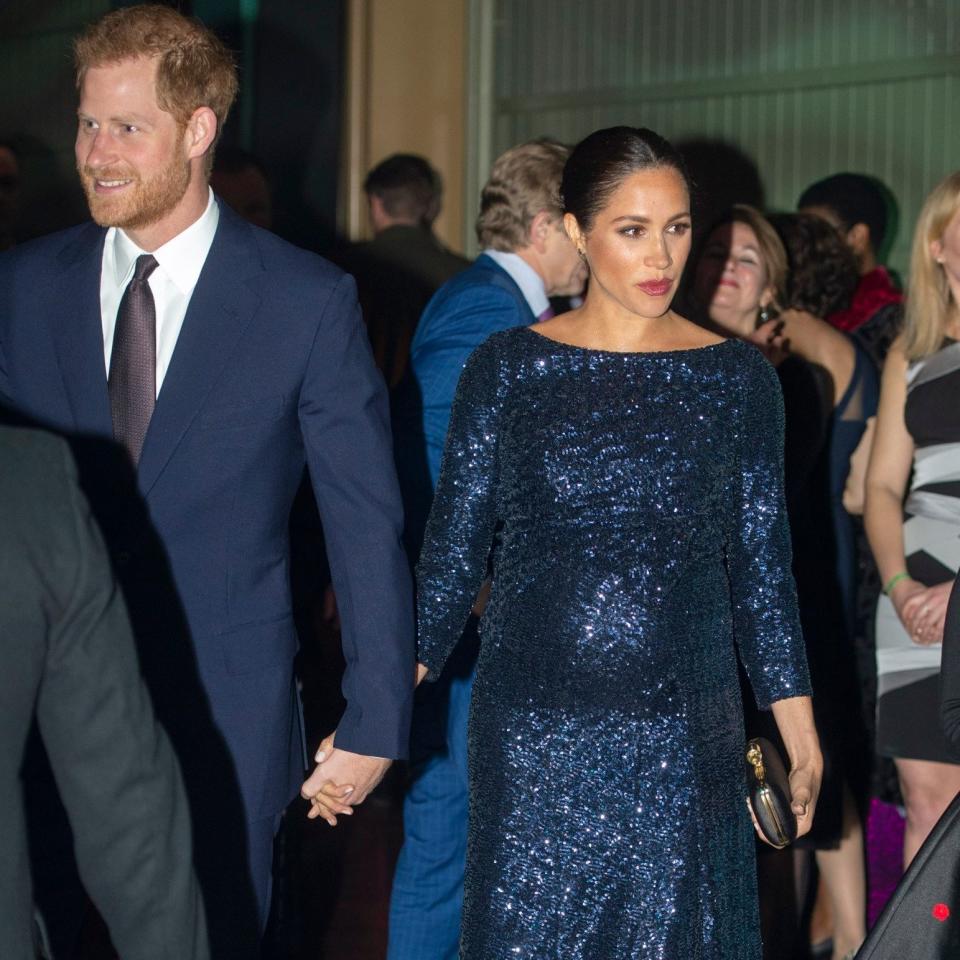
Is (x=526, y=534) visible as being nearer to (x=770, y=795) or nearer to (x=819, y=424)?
(x=770, y=795)

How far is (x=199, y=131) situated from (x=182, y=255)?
7.4 inches

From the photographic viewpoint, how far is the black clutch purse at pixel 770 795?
2258mm

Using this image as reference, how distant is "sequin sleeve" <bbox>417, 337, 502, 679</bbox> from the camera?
7.90 feet

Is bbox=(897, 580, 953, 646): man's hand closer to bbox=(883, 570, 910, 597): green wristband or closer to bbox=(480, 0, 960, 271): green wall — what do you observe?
bbox=(883, 570, 910, 597): green wristband

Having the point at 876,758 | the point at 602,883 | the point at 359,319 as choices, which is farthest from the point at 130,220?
the point at 876,758

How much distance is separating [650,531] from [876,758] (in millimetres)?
2303

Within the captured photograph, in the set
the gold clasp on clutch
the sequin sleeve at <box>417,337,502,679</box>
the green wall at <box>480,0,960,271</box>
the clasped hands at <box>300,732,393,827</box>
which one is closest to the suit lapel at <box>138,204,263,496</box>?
the sequin sleeve at <box>417,337,502,679</box>

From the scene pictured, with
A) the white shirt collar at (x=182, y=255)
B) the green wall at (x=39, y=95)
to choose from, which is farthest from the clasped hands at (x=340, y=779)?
the green wall at (x=39, y=95)

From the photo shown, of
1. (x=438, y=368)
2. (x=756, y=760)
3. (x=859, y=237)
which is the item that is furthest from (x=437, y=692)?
(x=859, y=237)

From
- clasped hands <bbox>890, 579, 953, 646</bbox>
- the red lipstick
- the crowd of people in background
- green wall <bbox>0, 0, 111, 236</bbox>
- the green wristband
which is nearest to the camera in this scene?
the crowd of people in background

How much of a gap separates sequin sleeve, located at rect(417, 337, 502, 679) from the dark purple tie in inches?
18.5

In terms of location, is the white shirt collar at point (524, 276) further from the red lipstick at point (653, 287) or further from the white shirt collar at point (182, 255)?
the white shirt collar at point (182, 255)

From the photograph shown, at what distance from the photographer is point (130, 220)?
88.8 inches

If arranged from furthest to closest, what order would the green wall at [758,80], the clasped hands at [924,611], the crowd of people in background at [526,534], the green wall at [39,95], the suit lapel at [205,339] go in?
the green wall at [758,80]
the green wall at [39,95]
the clasped hands at [924,611]
the suit lapel at [205,339]
the crowd of people in background at [526,534]
